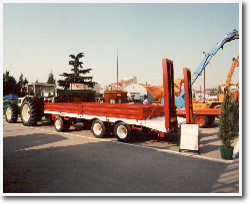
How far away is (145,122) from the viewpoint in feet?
26.4

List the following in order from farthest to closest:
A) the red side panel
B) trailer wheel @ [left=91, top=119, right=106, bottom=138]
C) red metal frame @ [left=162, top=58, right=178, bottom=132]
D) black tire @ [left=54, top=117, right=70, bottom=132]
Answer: black tire @ [left=54, top=117, right=70, bottom=132] → trailer wheel @ [left=91, top=119, right=106, bottom=138] → the red side panel → red metal frame @ [left=162, top=58, right=178, bottom=132]

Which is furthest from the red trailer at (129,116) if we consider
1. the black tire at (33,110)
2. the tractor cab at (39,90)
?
the tractor cab at (39,90)

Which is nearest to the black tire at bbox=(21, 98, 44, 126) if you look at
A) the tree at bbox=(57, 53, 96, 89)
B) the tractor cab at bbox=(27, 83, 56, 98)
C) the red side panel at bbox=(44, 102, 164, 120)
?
the tractor cab at bbox=(27, 83, 56, 98)

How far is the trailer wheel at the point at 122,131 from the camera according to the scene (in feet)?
27.8

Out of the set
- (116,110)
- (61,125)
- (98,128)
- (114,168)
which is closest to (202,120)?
(116,110)

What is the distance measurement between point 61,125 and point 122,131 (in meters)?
4.12

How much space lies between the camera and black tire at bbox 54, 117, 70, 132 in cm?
1116

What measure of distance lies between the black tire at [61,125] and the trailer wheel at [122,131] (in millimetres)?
3786

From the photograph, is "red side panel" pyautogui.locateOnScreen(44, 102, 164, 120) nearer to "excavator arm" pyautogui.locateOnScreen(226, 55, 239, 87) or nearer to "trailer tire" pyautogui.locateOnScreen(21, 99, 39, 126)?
"trailer tire" pyautogui.locateOnScreen(21, 99, 39, 126)

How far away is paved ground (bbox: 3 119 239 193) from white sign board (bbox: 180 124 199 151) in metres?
0.26

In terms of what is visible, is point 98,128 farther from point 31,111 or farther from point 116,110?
point 31,111

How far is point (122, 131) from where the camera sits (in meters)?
8.77
